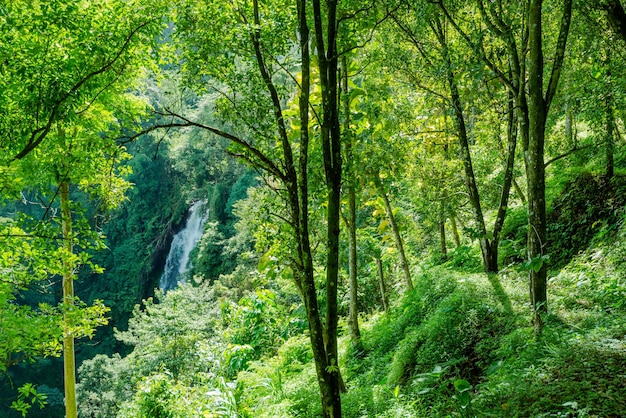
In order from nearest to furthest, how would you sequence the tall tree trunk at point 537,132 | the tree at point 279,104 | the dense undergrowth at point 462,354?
the dense undergrowth at point 462,354, the tree at point 279,104, the tall tree trunk at point 537,132

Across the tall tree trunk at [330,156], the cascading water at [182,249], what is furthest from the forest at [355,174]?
the cascading water at [182,249]

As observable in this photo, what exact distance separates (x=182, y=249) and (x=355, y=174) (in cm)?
3077

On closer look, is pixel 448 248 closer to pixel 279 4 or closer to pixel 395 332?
pixel 395 332

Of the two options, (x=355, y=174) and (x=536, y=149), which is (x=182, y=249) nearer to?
(x=355, y=174)

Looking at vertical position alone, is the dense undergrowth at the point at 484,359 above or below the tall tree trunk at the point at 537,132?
below

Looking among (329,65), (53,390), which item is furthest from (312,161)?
(53,390)

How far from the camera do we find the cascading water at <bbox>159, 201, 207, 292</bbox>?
3412 cm

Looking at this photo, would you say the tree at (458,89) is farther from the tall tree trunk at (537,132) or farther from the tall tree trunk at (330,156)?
the tall tree trunk at (330,156)

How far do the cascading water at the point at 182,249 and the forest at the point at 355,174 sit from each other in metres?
23.9

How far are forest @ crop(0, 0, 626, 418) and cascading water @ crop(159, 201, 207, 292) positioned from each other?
78.5ft

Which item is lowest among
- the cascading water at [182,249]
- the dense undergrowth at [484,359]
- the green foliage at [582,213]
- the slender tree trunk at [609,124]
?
the dense undergrowth at [484,359]

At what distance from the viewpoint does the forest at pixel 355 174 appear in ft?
12.8

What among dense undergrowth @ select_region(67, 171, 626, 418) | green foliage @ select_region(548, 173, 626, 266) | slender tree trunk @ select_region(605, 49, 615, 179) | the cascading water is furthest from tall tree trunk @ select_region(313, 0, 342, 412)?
the cascading water

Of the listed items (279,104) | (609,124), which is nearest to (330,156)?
(279,104)
